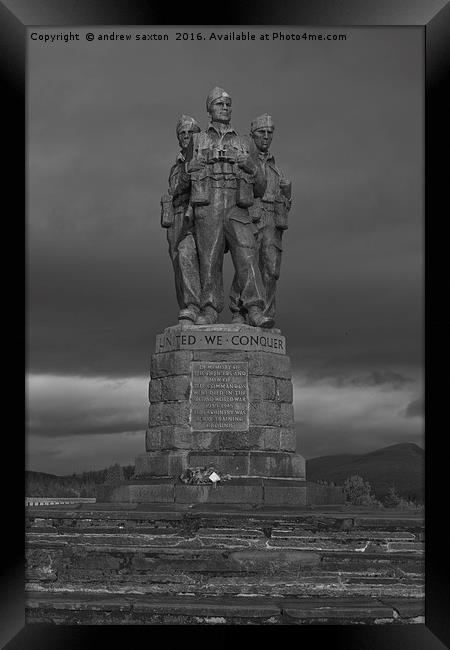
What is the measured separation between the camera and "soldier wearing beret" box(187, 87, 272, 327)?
16672mm

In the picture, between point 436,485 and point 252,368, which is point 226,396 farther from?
point 436,485

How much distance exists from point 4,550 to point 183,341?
877cm

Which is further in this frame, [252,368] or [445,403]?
[252,368]

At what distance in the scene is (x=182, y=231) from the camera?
17438 millimetres

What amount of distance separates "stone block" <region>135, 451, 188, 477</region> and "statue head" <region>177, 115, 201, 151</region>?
16.4 feet

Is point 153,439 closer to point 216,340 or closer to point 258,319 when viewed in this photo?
point 216,340

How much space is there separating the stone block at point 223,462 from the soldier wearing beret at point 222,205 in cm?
232

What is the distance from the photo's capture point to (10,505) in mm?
7516

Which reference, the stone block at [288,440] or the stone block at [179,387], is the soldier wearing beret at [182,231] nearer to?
the stone block at [179,387]

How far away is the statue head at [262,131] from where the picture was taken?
17.4 m

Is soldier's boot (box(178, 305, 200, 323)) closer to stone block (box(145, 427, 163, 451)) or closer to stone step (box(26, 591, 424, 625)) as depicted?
stone block (box(145, 427, 163, 451))

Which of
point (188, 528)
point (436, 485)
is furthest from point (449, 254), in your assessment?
point (188, 528)

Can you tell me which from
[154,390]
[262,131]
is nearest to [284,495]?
[154,390]

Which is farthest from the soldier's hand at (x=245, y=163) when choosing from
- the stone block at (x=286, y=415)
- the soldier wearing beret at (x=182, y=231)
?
the stone block at (x=286, y=415)
